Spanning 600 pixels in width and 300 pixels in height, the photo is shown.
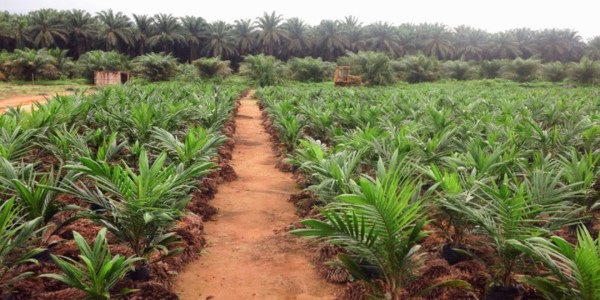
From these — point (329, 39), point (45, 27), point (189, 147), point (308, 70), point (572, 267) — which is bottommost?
point (308, 70)

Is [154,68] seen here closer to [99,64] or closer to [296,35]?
[99,64]

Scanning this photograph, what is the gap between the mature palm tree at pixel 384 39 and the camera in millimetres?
44594

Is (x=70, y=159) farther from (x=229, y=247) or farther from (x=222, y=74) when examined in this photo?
(x=222, y=74)

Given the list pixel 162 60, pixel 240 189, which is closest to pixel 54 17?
pixel 162 60

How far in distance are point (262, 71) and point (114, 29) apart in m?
16.7

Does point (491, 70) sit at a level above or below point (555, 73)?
below

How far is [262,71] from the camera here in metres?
31.3

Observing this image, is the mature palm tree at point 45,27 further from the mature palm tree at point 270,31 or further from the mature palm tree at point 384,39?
the mature palm tree at point 384,39

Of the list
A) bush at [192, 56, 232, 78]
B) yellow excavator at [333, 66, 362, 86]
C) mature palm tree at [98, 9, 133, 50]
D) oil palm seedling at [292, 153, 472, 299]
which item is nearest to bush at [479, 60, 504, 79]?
yellow excavator at [333, 66, 362, 86]

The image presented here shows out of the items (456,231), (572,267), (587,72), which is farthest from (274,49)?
(572,267)

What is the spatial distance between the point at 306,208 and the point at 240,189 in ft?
4.45

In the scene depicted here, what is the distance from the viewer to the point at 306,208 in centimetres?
487

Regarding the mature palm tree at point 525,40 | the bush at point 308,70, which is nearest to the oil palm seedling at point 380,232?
the bush at point 308,70

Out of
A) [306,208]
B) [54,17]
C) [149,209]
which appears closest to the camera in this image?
A: [149,209]
